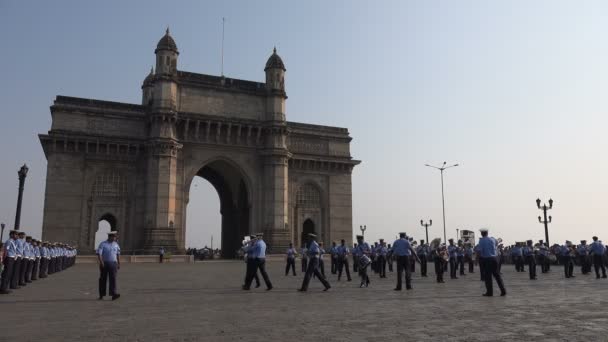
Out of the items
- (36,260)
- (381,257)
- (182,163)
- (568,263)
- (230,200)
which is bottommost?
(568,263)

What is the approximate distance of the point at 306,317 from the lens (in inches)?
328

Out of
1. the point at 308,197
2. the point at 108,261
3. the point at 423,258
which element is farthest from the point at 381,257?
the point at 308,197

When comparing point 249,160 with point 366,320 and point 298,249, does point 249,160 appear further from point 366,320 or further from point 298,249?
point 366,320

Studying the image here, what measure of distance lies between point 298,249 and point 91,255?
17041 millimetres

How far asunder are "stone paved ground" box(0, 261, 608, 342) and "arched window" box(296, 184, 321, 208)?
34578mm

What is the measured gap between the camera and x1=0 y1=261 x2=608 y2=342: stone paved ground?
21.6 feet

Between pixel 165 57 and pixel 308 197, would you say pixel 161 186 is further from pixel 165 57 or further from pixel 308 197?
pixel 308 197

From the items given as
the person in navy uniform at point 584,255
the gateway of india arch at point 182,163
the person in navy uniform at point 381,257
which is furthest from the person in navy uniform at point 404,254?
the gateway of india arch at point 182,163

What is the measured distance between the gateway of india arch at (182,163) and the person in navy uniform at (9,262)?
76.8 ft

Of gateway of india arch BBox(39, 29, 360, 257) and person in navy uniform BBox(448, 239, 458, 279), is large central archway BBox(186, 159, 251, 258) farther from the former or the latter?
person in navy uniform BBox(448, 239, 458, 279)

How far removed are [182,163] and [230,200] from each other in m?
9.36

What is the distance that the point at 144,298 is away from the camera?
39.2ft

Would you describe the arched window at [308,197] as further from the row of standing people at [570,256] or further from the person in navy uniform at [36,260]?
the person in navy uniform at [36,260]

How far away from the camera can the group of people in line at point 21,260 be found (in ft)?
Answer: 45.4
